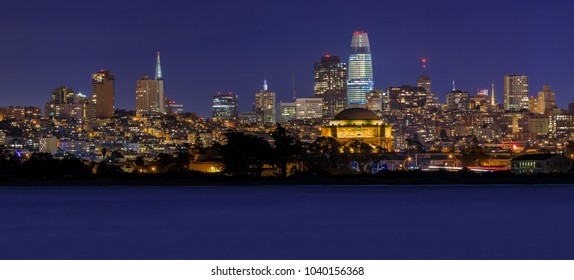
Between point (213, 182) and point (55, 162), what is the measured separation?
15054 millimetres

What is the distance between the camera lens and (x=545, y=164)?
124 metres

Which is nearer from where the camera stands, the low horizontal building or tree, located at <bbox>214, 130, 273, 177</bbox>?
tree, located at <bbox>214, 130, 273, 177</bbox>

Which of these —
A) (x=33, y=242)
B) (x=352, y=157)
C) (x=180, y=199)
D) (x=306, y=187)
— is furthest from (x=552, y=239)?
→ (x=352, y=157)

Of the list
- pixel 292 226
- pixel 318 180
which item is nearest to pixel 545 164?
pixel 318 180

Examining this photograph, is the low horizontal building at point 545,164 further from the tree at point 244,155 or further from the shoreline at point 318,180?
the tree at point 244,155

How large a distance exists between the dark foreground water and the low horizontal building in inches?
2548

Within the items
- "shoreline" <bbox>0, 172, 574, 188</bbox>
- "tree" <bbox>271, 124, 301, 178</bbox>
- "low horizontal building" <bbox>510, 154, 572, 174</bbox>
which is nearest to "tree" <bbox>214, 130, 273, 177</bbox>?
"tree" <bbox>271, 124, 301, 178</bbox>

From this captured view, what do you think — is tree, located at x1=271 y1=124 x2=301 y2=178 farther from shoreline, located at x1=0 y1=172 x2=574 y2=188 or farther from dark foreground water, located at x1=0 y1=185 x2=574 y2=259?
dark foreground water, located at x1=0 y1=185 x2=574 y2=259

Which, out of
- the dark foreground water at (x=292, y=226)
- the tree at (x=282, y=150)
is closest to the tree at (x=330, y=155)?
the tree at (x=282, y=150)

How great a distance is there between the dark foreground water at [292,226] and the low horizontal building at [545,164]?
64.7 m

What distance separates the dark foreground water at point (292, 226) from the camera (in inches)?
1121

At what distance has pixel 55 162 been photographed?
278 ft

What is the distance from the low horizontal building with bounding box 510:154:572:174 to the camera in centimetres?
12244

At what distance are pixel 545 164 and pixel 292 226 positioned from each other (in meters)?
91.4
